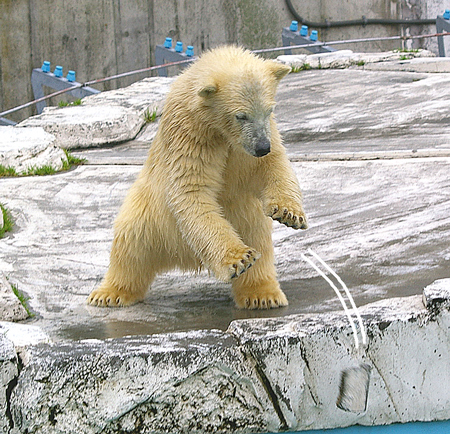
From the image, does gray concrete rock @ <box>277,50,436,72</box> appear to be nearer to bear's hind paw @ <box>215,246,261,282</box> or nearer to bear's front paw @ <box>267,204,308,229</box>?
bear's front paw @ <box>267,204,308,229</box>

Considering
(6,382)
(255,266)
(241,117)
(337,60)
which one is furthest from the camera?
(337,60)

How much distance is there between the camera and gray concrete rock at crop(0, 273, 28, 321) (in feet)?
10.4

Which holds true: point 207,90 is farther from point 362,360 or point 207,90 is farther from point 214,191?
point 362,360

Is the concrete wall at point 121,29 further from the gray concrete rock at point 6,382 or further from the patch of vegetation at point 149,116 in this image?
the gray concrete rock at point 6,382

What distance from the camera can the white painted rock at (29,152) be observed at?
593 centimetres

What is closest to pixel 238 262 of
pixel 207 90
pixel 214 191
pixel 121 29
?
pixel 214 191

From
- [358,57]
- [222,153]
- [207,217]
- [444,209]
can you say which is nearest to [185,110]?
[222,153]

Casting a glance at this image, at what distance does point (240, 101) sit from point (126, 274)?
39.8 inches

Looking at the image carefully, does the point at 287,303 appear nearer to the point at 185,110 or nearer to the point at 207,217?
the point at 207,217

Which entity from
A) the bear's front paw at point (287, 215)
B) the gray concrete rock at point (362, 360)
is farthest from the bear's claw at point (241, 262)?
the gray concrete rock at point (362, 360)

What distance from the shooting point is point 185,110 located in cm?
311

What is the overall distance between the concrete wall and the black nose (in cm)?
960

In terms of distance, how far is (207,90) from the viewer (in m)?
2.92

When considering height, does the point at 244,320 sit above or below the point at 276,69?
below
